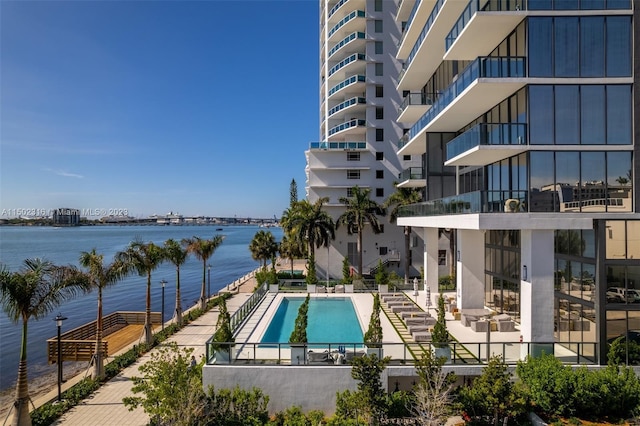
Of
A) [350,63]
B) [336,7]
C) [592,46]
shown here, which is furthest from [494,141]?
[336,7]

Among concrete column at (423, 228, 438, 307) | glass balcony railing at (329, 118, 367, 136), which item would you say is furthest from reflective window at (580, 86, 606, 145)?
glass balcony railing at (329, 118, 367, 136)

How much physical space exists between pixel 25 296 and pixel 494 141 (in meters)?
18.9

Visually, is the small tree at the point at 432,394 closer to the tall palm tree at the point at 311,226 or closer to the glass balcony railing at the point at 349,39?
the tall palm tree at the point at 311,226

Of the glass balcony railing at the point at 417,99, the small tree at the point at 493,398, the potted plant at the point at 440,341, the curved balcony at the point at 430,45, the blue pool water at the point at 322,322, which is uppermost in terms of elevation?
the curved balcony at the point at 430,45

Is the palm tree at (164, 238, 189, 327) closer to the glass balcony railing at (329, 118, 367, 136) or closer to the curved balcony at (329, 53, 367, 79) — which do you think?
the glass balcony railing at (329, 118, 367, 136)

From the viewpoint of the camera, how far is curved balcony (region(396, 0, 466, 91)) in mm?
20047

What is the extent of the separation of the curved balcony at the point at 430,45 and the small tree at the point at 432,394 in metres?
17.2

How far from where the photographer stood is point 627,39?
15.0 m

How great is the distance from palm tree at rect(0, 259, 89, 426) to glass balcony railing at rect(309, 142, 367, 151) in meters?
32.3

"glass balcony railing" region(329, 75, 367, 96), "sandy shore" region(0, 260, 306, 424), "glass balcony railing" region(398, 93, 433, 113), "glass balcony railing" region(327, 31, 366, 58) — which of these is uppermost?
"glass balcony railing" region(327, 31, 366, 58)

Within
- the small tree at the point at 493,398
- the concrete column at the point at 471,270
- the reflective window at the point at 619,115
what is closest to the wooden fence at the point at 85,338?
the small tree at the point at 493,398

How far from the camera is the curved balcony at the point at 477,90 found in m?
15.7

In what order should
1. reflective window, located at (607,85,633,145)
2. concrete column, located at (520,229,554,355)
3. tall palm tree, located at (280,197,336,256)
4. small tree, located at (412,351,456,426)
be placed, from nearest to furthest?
small tree, located at (412,351,456,426) → concrete column, located at (520,229,554,355) → reflective window, located at (607,85,633,145) → tall palm tree, located at (280,197,336,256)

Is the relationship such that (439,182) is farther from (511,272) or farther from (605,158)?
(605,158)
